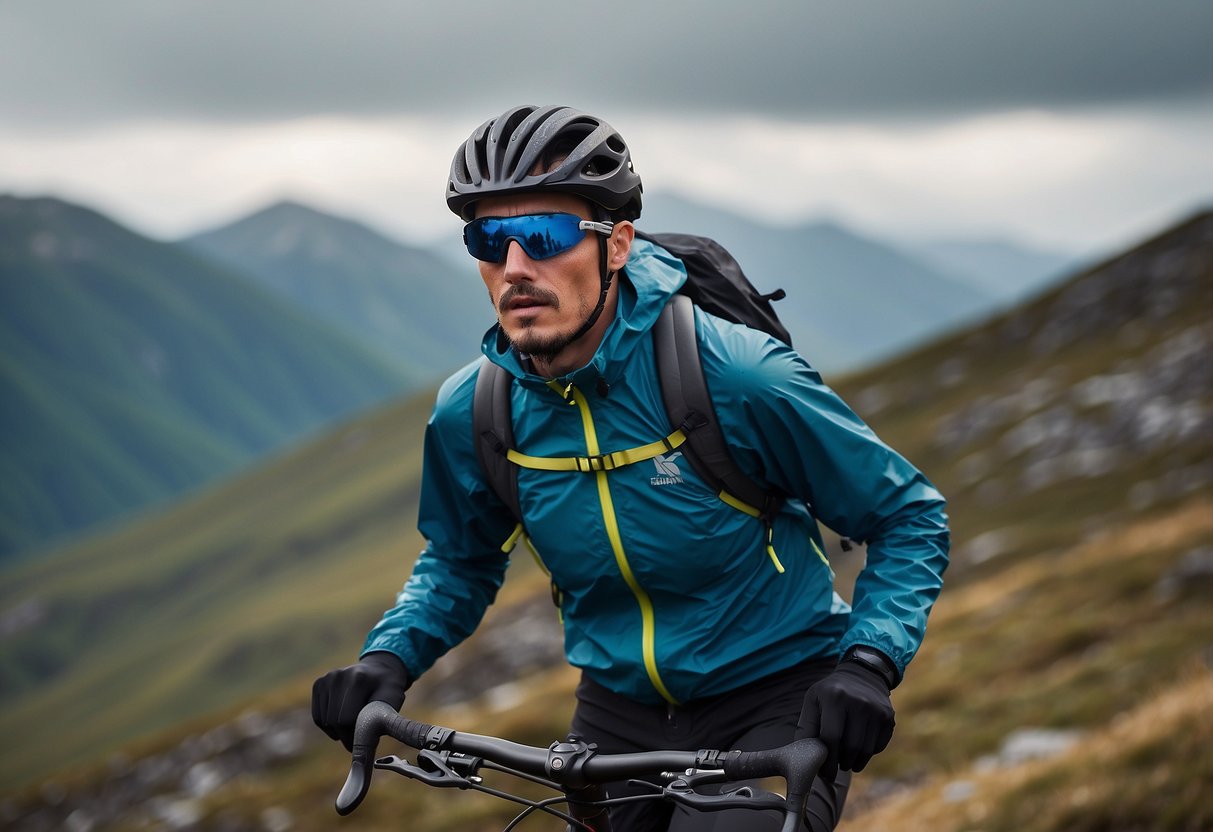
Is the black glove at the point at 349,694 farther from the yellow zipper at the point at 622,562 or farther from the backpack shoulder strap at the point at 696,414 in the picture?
the backpack shoulder strap at the point at 696,414

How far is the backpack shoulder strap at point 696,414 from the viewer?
16.8 ft

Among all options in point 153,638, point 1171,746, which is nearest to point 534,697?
point 1171,746

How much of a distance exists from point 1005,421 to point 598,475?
2131 inches

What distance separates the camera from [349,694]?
5.23 m

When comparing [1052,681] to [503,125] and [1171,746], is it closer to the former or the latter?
[1171,746]

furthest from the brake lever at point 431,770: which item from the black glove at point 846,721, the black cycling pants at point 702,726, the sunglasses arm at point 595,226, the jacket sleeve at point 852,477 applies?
the sunglasses arm at point 595,226

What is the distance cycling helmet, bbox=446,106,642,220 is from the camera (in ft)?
17.1

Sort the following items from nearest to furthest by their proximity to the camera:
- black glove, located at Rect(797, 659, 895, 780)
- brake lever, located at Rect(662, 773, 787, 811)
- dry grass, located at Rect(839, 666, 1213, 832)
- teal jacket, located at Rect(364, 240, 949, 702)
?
1. brake lever, located at Rect(662, 773, 787, 811)
2. black glove, located at Rect(797, 659, 895, 780)
3. teal jacket, located at Rect(364, 240, 949, 702)
4. dry grass, located at Rect(839, 666, 1213, 832)

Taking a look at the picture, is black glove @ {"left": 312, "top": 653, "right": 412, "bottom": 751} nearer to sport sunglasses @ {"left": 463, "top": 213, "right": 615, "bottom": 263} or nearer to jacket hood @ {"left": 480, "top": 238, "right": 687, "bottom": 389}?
jacket hood @ {"left": 480, "top": 238, "right": 687, "bottom": 389}

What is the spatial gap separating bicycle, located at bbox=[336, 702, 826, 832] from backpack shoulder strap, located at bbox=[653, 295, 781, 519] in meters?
1.23

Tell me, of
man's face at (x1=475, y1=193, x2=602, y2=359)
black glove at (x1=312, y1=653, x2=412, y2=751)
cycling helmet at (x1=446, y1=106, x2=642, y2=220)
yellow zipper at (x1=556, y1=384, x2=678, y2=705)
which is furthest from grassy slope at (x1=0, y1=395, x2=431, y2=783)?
man's face at (x1=475, y1=193, x2=602, y2=359)

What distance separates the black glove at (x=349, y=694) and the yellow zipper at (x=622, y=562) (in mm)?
1104

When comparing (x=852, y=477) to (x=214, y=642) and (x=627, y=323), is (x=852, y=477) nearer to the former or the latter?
(x=627, y=323)

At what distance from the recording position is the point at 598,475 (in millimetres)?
5234
